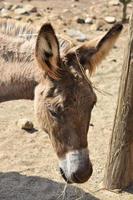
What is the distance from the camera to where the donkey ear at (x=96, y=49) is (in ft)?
12.2

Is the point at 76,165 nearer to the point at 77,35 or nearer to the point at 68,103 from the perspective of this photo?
the point at 68,103

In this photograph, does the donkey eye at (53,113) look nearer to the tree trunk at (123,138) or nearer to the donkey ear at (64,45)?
the donkey ear at (64,45)

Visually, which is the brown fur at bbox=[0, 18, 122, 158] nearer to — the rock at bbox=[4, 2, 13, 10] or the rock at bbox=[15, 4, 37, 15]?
the rock at bbox=[15, 4, 37, 15]

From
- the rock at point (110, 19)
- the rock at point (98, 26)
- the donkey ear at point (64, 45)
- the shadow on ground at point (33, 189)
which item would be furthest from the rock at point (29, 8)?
the donkey ear at point (64, 45)

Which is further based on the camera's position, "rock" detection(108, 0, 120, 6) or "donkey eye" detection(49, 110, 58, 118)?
"rock" detection(108, 0, 120, 6)

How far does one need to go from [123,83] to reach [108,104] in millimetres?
2046

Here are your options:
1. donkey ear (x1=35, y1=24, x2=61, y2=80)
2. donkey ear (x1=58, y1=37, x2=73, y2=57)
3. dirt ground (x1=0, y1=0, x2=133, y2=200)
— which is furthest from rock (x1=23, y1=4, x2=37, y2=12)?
donkey ear (x1=35, y1=24, x2=61, y2=80)

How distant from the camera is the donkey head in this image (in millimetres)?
3564

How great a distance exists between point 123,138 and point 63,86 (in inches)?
43.0

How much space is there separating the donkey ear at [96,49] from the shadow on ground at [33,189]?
4.51 feet

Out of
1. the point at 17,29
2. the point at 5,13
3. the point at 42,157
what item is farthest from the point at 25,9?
the point at 17,29

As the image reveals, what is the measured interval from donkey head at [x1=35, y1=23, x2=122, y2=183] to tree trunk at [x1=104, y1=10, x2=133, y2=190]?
1.99 ft

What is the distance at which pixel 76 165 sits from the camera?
11.9ft

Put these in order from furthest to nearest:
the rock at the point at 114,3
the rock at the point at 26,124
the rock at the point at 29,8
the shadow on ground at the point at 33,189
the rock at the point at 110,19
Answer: the rock at the point at 114,3 < the rock at the point at 29,8 < the rock at the point at 110,19 < the rock at the point at 26,124 < the shadow on ground at the point at 33,189
